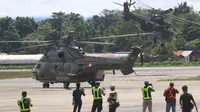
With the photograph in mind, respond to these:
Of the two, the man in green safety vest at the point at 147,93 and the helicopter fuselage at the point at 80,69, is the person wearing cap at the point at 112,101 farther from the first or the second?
the helicopter fuselage at the point at 80,69

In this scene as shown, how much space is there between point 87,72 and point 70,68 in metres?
1.32

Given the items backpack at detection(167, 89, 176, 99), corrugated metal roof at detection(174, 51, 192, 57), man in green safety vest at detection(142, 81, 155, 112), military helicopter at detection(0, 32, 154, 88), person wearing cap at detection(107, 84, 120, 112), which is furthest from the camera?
corrugated metal roof at detection(174, 51, 192, 57)

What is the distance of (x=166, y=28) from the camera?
7419cm

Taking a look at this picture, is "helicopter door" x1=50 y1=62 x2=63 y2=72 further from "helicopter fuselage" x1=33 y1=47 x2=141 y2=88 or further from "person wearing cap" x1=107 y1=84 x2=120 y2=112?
"person wearing cap" x1=107 y1=84 x2=120 y2=112

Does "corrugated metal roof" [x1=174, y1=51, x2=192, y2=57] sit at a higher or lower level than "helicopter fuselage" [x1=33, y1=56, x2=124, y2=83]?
lower

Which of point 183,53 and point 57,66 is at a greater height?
point 57,66

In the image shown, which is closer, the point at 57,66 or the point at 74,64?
the point at 74,64

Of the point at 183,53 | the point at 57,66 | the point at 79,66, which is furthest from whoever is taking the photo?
the point at 183,53

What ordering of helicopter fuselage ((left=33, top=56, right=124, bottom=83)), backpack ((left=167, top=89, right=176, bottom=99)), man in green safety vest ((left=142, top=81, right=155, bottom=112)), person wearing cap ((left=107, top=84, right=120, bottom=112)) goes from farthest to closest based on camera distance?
helicopter fuselage ((left=33, top=56, right=124, bottom=83))
man in green safety vest ((left=142, top=81, right=155, bottom=112))
backpack ((left=167, top=89, right=176, bottom=99))
person wearing cap ((left=107, top=84, right=120, bottom=112))

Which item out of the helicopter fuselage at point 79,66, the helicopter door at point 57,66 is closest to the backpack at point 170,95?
the helicopter fuselage at point 79,66

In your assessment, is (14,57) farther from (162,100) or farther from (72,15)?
(162,100)

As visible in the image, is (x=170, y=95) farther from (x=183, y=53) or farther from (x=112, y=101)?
(x=183, y=53)

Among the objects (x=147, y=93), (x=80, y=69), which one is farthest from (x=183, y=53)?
(x=147, y=93)

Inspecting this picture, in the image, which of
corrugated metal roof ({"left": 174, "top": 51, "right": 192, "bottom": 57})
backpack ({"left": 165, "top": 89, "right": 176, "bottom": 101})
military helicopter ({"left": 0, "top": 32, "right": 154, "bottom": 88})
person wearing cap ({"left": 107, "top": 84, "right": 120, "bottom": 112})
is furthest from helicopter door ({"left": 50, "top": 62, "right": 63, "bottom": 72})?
corrugated metal roof ({"left": 174, "top": 51, "right": 192, "bottom": 57})
